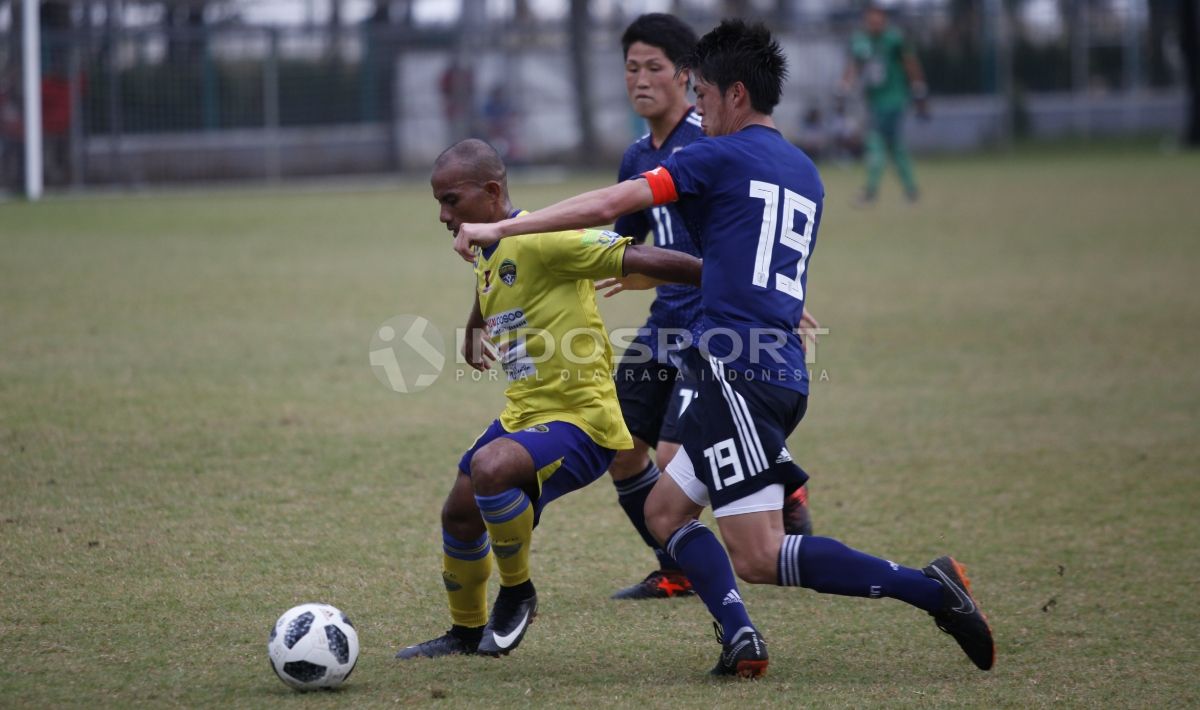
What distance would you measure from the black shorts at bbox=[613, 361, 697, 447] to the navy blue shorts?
2.87 feet

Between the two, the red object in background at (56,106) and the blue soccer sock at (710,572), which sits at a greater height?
the red object in background at (56,106)

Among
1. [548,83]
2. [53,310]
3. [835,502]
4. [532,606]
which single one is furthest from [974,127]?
[532,606]

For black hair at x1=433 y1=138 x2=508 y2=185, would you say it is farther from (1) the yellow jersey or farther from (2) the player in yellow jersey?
(1) the yellow jersey

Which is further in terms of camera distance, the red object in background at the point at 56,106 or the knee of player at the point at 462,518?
the red object in background at the point at 56,106

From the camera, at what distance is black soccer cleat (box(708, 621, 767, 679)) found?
3895 millimetres

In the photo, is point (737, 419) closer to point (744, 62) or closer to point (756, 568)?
point (756, 568)

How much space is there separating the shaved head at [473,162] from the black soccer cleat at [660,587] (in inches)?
63.5

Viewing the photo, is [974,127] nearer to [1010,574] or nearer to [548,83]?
[548,83]

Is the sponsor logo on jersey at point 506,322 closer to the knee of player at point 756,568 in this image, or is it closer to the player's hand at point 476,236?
the player's hand at point 476,236

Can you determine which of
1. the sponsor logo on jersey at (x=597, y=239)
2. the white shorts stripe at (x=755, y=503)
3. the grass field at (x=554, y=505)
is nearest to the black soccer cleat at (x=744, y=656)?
the grass field at (x=554, y=505)

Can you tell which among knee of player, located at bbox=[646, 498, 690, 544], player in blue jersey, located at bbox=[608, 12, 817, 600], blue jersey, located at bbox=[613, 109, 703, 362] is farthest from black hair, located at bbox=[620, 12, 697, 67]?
knee of player, located at bbox=[646, 498, 690, 544]

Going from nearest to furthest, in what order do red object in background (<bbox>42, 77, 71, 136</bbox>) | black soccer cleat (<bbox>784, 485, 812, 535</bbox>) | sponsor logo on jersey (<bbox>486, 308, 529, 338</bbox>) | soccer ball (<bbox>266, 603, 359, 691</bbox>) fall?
1. soccer ball (<bbox>266, 603, 359, 691</bbox>)
2. sponsor logo on jersey (<bbox>486, 308, 529, 338</bbox>)
3. black soccer cleat (<bbox>784, 485, 812, 535</bbox>)
4. red object in background (<bbox>42, 77, 71, 136</bbox>)

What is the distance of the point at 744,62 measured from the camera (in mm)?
3979

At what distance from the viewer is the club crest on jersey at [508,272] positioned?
416cm
